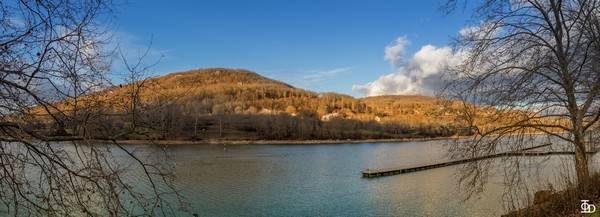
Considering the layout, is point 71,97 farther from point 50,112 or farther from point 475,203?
point 475,203

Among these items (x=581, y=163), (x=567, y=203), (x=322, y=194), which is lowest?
(x=322, y=194)

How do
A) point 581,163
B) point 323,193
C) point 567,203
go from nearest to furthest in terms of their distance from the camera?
point 581,163 < point 567,203 < point 323,193

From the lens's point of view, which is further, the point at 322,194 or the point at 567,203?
the point at 322,194

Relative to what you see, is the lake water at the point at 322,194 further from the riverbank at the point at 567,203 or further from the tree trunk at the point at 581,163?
the tree trunk at the point at 581,163

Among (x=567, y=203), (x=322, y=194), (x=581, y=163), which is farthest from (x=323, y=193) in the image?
(x=581, y=163)

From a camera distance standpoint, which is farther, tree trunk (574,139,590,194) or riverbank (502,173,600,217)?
riverbank (502,173,600,217)

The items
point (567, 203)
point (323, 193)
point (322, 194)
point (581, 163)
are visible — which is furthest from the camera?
point (323, 193)

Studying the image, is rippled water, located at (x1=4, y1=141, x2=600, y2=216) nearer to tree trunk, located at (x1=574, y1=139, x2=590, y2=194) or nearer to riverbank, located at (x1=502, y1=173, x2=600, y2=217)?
riverbank, located at (x1=502, y1=173, x2=600, y2=217)

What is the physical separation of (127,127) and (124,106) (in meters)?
0.23

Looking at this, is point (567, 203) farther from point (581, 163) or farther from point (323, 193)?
point (323, 193)

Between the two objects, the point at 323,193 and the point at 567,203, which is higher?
the point at 567,203

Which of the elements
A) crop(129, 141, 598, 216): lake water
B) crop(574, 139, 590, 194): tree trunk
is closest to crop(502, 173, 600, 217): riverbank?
crop(574, 139, 590, 194): tree trunk

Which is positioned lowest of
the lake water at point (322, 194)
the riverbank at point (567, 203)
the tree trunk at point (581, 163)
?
the lake water at point (322, 194)

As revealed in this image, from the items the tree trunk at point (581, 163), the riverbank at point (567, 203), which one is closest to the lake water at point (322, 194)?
the riverbank at point (567, 203)
